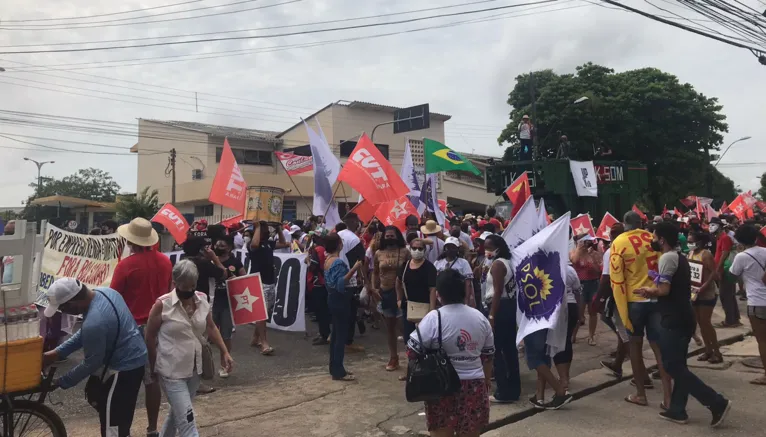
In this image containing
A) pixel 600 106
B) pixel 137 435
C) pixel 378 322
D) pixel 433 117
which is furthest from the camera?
pixel 433 117

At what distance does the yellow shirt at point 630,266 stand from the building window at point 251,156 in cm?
3141

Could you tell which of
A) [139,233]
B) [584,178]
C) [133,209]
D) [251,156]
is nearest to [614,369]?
[139,233]

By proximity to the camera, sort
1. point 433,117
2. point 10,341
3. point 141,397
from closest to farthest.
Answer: point 10,341 < point 141,397 < point 433,117

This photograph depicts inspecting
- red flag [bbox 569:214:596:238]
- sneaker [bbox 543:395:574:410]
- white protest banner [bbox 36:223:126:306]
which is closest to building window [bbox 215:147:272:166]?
white protest banner [bbox 36:223:126:306]

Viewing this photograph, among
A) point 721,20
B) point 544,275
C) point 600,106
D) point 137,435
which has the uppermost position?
point 600,106

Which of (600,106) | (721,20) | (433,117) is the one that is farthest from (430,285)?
(433,117)

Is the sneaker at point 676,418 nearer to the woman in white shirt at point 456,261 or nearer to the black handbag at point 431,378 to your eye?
the woman in white shirt at point 456,261

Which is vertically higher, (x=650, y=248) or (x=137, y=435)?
(x=650, y=248)

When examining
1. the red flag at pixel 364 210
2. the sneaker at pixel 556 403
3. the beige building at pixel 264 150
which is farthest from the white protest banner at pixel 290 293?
the beige building at pixel 264 150

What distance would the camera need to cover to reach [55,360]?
382 cm

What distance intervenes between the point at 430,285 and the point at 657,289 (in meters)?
2.23

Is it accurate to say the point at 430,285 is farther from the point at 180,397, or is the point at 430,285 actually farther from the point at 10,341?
the point at 10,341

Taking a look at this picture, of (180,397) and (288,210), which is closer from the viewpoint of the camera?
(180,397)

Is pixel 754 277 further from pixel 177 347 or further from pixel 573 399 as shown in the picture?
pixel 177 347
